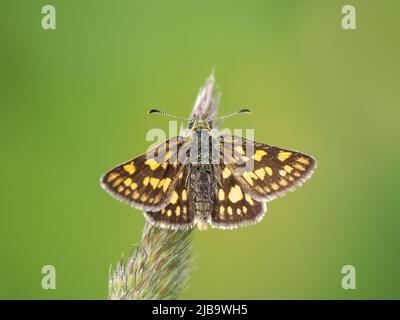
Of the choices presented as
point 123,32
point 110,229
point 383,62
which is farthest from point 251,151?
point 383,62

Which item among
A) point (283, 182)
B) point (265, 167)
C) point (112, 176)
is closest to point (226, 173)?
point (265, 167)

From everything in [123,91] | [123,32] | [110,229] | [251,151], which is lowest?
[110,229]

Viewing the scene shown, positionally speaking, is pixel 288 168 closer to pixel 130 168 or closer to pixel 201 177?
pixel 201 177

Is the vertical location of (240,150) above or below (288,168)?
above

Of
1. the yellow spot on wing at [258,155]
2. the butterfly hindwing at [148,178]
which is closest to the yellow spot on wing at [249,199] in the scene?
the yellow spot on wing at [258,155]

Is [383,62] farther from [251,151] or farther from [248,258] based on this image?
[251,151]

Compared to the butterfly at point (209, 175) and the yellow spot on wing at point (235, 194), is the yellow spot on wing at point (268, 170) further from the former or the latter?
the yellow spot on wing at point (235, 194)
